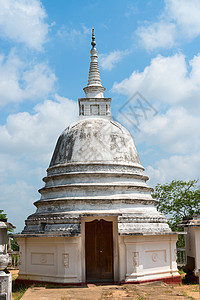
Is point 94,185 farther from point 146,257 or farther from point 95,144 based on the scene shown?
point 146,257

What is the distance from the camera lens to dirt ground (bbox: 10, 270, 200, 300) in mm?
12492

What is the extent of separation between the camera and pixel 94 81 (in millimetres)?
22078

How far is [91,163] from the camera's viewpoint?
700 inches

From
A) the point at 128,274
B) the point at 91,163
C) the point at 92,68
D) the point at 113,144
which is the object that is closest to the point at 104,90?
the point at 92,68

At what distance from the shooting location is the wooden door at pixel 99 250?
1614 centimetres

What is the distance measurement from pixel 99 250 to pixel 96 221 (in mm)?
1388

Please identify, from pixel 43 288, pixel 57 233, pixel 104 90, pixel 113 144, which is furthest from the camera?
pixel 104 90

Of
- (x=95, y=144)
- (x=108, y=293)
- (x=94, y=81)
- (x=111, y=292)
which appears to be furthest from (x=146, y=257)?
(x=94, y=81)

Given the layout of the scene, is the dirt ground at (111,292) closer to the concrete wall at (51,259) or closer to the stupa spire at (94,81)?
the concrete wall at (51,259)

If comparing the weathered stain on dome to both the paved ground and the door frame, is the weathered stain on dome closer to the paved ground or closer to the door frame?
the door frame

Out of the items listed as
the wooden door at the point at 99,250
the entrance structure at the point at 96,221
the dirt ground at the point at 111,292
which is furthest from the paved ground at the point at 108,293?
the wooden door at the point at 99,250

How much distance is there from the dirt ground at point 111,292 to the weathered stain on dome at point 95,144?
6468 mm

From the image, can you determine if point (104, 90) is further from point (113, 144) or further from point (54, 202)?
point (54, 202)

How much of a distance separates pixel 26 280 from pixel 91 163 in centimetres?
658
